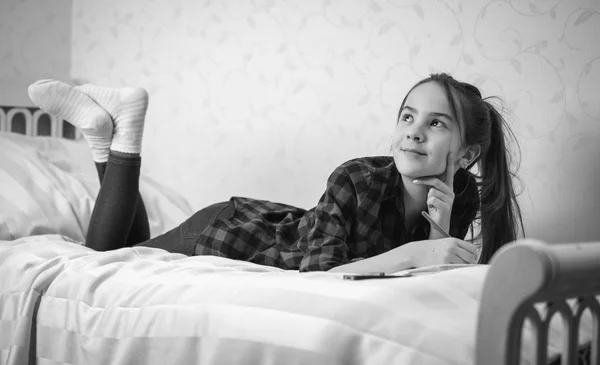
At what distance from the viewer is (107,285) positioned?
119cm

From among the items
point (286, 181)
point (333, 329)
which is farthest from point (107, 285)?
point (286, 181)

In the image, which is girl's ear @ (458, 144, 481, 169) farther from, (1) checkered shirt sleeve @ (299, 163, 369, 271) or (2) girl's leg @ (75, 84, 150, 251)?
(2) girl's leg @ (75, 84, 150, 251)

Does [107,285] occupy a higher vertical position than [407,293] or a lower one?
lower

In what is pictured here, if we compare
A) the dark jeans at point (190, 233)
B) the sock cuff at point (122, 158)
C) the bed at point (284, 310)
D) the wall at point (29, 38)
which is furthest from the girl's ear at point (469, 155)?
the wall at point (29, 38)

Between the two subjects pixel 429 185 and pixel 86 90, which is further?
pixel 86 90

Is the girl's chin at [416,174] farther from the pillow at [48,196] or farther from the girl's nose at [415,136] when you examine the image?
the pillow at [48,196]

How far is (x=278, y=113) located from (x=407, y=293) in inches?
54.1

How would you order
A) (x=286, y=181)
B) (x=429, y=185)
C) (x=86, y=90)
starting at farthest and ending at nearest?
(x=286, y=181)
(x=86, y=90)
(x=429, y=185)

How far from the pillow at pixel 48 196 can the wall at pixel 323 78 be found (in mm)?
339

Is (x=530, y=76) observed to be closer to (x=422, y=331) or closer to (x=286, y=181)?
(x=286, y=181)

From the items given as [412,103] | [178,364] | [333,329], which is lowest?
[178,364]

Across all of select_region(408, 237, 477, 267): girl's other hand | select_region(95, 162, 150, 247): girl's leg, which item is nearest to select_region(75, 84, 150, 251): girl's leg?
select_region(95, 162, 150, 247): girl's leg

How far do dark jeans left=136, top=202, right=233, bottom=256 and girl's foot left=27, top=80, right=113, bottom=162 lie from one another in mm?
235

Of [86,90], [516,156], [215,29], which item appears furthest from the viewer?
[215,29]
